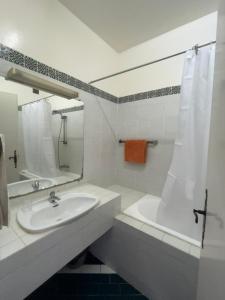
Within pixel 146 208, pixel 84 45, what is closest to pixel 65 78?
pixel 84 45

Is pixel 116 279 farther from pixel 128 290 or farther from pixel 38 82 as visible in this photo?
pixel 38 82

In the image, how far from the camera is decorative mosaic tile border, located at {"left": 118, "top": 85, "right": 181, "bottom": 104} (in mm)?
1863

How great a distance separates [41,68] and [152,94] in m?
1.32

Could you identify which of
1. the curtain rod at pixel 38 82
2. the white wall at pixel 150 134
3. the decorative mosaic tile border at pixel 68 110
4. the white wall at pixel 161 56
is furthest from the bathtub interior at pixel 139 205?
the white wall at pixel 161 56

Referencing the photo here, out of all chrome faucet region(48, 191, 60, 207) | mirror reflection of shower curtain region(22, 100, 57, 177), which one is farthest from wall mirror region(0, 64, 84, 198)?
chrome faucet region(48, 191, 60, 207)

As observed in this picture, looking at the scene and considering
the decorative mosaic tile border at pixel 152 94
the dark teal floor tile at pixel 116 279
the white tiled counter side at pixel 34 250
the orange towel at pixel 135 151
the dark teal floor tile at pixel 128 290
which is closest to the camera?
the white tiled counter side at pixel 34 250

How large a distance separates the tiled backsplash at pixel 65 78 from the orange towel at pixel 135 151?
61cm

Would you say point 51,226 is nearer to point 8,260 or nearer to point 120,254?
point 8,260

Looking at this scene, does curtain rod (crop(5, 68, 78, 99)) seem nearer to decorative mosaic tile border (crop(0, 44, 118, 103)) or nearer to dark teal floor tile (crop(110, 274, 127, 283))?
decorative mosaic tile border (crop(0, 44, 118, 103))

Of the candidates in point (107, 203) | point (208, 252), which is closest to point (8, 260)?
point (107, 203)

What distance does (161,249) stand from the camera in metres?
1.20

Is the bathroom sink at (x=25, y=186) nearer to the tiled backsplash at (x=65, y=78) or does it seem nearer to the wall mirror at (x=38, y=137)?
the wall mirror at (x=38, y=137)

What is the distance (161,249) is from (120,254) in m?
0.46

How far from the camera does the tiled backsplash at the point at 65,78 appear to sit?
119cm
